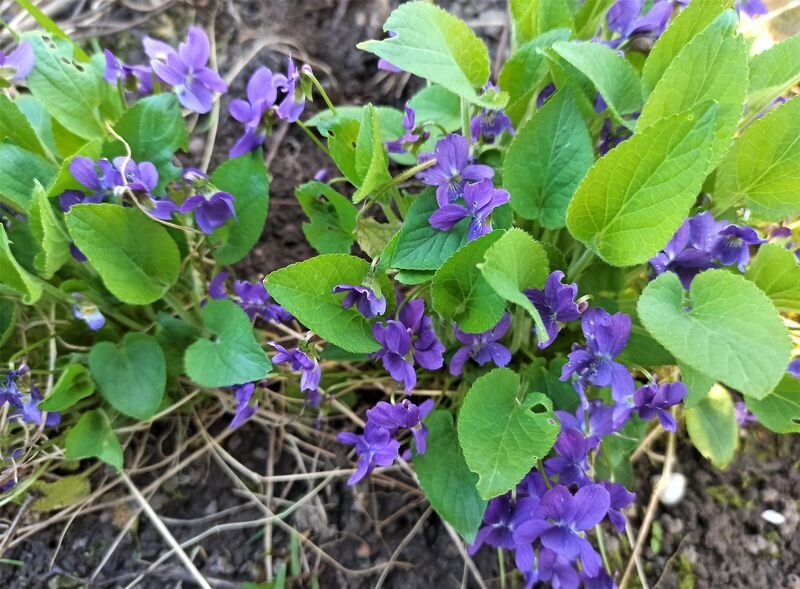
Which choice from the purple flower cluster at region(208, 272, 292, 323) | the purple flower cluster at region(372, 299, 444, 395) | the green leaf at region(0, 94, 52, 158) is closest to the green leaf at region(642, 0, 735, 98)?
the purple flower cluster at region(372, 299, 444, 395)

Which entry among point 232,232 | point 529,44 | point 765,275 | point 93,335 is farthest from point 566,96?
point 93,335

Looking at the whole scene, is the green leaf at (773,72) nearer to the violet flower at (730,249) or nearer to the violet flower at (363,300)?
the violet flower at (730,249)

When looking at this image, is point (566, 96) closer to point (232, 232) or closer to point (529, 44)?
point (529, 44)

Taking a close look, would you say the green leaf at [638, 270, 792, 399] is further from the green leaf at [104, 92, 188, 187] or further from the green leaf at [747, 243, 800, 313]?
the green leaf at [104, 92, 188, 187]

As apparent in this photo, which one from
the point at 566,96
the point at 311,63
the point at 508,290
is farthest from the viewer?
the point at 311,63

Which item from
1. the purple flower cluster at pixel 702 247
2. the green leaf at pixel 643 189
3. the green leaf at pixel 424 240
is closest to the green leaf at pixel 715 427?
the purple flower cluster at pixel 702 247

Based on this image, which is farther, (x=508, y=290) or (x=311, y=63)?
(x=311, y=63)

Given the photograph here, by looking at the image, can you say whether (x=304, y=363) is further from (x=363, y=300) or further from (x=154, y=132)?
(x=154, y=132)
